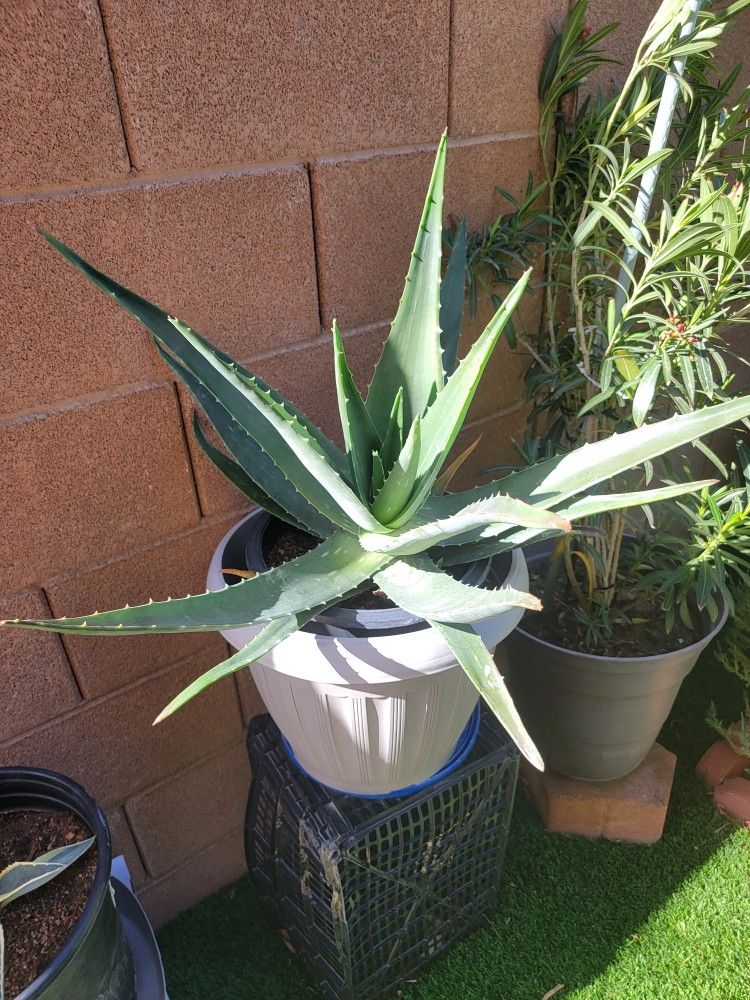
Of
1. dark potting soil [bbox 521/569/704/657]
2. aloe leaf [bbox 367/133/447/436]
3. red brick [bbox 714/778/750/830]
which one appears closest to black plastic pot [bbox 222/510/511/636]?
aloe leaf [bbox 367/133/447/436]

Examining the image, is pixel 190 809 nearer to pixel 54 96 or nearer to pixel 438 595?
pixel 438 595

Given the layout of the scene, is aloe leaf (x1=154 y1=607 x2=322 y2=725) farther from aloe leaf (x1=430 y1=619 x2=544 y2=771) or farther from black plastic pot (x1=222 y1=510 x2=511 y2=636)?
aloe leaf (x1=430 y1=619 x2=544 y2=771)

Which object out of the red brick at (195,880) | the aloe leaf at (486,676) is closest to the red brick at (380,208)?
the aloe leaf at (486,676)

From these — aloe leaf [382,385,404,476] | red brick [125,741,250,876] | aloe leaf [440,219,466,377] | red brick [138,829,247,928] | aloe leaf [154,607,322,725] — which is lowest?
red brick [138,829,247,928]

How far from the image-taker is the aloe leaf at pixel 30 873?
2.84 ft

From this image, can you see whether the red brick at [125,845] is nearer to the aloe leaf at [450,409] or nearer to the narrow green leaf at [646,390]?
the aloe leaf at [450,409]

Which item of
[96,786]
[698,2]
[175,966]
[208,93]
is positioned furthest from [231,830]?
[698,2]

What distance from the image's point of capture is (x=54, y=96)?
2.56 feet

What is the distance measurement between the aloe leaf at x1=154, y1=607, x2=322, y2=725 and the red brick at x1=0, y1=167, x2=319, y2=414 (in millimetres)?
425

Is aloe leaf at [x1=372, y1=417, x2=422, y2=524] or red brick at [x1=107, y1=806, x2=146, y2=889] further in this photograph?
red brick at [x1=107, y1=806, x2=146, y2=889]

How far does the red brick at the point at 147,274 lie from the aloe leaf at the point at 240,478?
14cm

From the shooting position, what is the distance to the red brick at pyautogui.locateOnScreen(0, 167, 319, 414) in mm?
837

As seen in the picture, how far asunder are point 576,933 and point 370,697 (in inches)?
32.1

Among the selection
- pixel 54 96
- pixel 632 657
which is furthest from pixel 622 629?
pixel 54 96
